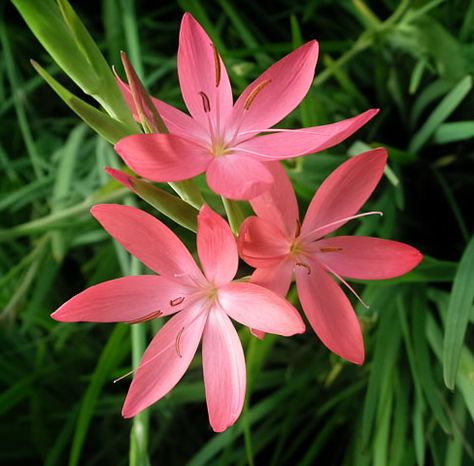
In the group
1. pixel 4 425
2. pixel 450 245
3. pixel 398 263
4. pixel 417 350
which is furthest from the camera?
→ pixel 4 425

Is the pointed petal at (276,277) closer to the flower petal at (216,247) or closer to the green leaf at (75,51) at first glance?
the flower petal at (216,247)

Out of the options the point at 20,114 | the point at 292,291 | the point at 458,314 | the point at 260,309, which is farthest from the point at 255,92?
the point at 20,114

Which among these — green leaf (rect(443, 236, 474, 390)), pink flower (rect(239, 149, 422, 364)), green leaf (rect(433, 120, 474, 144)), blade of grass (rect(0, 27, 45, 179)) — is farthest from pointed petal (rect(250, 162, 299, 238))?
blade of grass (rect(0, 27, 45, 179))

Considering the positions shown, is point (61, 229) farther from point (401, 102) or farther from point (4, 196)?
point (401, 102)

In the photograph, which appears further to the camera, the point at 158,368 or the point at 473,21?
the point at 473,21

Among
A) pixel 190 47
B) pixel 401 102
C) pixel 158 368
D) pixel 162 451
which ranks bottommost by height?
pixel 162 451

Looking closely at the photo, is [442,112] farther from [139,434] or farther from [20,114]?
[20,114]

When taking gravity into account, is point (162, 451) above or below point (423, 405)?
below

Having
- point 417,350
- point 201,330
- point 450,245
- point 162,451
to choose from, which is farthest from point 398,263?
point 162,451
